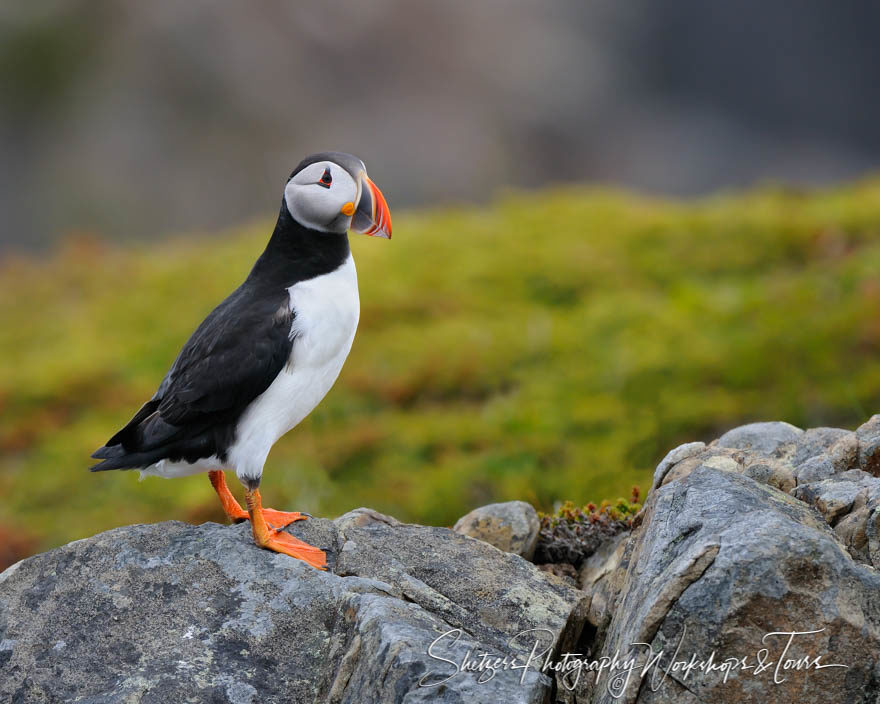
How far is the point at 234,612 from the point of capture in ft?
14.5

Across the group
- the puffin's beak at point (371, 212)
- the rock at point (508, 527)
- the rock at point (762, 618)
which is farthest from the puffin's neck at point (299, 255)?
the rock at point (762, 618)

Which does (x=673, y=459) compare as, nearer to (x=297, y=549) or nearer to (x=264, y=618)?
(x=297, y=549)

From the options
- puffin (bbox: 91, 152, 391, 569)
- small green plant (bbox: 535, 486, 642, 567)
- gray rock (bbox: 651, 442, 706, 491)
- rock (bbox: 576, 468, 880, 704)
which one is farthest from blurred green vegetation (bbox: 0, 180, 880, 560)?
rock (bbox: 576, 468, 880, 704)

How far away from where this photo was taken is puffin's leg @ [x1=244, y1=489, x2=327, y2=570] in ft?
15.9

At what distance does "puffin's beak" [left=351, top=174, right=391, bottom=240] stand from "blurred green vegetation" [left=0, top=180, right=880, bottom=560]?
8.37 ft

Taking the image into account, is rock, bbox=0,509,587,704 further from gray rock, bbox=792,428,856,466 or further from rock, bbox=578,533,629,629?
gray rock, bbox=792,428,856,466

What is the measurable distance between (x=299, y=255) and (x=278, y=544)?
171 centimetres

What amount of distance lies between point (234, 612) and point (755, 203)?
14.3 metres

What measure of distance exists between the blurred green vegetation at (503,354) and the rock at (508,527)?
4.20ft

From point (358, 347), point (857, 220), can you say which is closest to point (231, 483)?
point (358, 347)

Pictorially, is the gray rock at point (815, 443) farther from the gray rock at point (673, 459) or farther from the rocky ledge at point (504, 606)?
the gray rock at point (673, 459)

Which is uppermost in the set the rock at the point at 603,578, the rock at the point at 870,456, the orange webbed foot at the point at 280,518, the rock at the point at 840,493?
the rock at the point at 870,456

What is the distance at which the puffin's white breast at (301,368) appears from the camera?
5.26 meters

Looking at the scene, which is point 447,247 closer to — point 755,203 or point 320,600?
point 755,203
